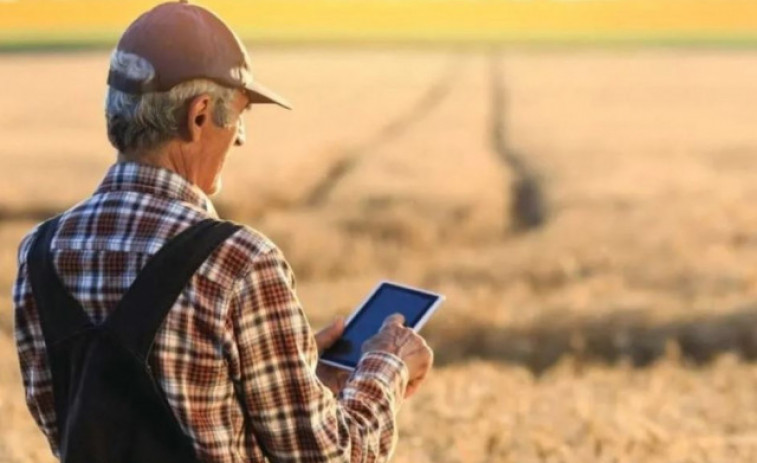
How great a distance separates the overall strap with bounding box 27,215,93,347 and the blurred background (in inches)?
150

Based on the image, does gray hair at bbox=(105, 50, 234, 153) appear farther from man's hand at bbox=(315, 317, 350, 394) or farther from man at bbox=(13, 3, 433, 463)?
man's hand at bbox=(315, 317, 350, 394)

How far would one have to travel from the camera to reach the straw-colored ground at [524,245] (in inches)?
320

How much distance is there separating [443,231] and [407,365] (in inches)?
680

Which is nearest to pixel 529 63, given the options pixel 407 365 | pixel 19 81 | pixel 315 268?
pixel 19 81

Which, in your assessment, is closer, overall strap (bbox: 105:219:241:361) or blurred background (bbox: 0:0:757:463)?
overall strap (bbox: 105:219:241:361)

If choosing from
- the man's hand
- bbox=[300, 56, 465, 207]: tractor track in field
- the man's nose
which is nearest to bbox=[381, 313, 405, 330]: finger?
the man's hand

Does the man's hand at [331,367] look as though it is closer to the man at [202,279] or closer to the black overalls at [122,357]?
the man at [202,279]

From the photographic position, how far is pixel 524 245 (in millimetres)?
17734

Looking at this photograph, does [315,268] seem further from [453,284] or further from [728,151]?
[728,151]

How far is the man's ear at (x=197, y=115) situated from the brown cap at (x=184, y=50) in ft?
0.16

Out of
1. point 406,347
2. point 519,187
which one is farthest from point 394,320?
point 519,187

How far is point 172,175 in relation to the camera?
3.34 metres

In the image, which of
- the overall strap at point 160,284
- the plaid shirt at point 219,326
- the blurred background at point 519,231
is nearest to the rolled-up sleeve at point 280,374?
the plaid shirt at point 219,326

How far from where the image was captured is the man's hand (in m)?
3.83
